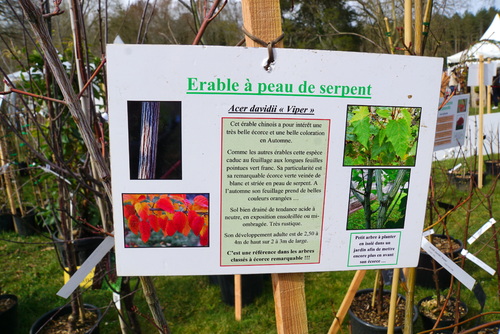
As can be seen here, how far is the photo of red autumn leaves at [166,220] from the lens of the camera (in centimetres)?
94

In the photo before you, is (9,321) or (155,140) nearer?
(155,140)

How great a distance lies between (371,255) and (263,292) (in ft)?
7.46

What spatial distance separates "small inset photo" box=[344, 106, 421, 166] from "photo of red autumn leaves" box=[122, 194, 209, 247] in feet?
1.34

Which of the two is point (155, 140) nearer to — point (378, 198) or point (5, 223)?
point (378, 198)

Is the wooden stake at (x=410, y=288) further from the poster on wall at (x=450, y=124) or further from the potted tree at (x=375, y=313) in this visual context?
the poster on wall at (x=450, y=124)

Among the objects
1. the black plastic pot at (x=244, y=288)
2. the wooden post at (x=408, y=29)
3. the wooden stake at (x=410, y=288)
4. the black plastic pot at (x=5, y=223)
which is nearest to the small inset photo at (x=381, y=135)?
the wooden post at (x=408, y=29)

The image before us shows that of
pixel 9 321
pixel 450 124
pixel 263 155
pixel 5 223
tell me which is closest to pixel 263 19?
pixel 263 155

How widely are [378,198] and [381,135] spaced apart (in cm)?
17

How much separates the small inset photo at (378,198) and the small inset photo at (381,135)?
0.10 feet

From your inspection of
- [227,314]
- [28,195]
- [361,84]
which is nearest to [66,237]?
[227,314]

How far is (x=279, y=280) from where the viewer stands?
1.06 m

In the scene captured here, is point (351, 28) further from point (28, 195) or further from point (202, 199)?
point (202, 199)

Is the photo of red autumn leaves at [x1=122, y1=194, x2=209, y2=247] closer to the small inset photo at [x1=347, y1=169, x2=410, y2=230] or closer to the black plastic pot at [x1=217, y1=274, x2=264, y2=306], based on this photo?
the small inset photo at [x1=347, y1=169, x2=410, y2=230]

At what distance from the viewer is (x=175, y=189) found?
930 mm
